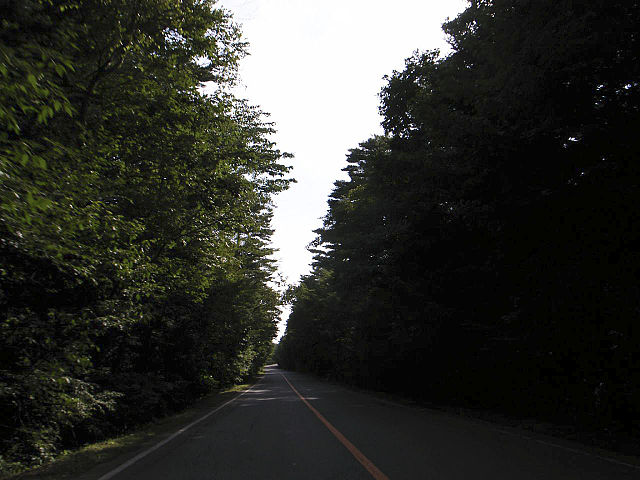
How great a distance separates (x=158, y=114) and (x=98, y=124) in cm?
120

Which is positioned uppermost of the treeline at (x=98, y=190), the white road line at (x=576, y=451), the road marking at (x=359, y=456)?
the treeline at (x=98, y=190)

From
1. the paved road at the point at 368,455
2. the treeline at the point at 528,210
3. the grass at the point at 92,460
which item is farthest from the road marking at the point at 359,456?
the treeline at the point at 528,210

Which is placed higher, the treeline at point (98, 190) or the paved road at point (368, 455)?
the treeline at point (98, 190)

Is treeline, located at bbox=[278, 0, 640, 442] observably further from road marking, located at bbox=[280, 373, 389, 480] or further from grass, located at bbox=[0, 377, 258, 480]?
grass, located at bbox=[0, 377, 258, 480]

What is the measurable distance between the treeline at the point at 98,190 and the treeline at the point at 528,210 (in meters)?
5.58

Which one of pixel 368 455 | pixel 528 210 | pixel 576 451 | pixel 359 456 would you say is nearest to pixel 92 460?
pixel 359 456

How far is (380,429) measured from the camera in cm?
884

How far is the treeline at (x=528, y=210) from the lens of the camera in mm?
7082

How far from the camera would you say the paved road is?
528cm

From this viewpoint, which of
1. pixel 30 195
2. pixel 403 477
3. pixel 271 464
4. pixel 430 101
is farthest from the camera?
pixel 430 101

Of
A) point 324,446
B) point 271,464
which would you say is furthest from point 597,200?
point 271,464

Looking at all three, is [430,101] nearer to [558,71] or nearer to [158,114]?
[558,71]

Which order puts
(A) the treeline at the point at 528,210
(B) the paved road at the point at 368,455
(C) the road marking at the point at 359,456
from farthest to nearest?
(A) the treeline at the point at 528,210 → (B) the paved road at the point at 368,455 → (C) the road marking at the point at 359,456

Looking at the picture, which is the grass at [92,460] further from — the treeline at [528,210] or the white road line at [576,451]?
the treeline at [528,210]
